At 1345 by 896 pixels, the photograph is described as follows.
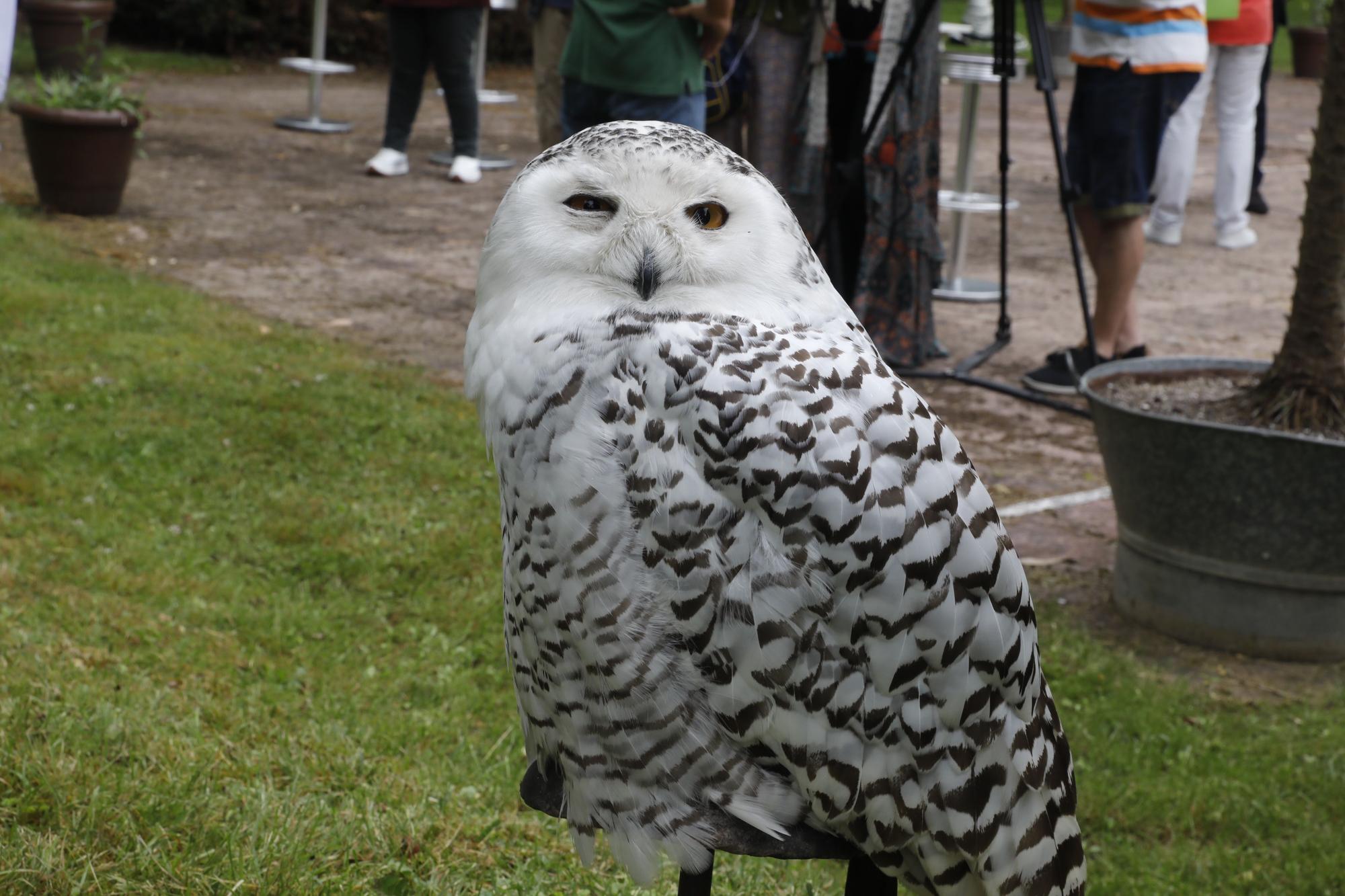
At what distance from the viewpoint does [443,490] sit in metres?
4.90

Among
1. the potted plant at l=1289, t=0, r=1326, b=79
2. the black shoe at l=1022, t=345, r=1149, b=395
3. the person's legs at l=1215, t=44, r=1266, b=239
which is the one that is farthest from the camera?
the potted plant at l=1289, t=0, r=1326, b=79

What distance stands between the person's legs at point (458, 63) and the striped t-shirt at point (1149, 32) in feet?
15.6

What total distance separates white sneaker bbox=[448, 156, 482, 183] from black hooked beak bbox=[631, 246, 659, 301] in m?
8.44

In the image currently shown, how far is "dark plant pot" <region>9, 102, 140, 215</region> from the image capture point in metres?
7.75

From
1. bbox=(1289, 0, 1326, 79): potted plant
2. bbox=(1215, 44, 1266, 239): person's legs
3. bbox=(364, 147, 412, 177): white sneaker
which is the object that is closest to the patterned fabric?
bbox=(1215, 44, 1266, 239): person's legs

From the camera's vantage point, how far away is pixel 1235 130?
896cm

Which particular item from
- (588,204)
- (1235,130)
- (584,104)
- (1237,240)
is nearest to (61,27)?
(584,104)

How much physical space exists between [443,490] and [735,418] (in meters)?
Result: 3.15

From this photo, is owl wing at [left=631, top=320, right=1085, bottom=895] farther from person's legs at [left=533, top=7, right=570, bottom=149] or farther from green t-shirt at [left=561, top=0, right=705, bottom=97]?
person's legs at [left=533, top=7, right=570, bottom=149]

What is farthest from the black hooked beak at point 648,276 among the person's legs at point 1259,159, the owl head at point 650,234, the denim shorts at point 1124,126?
the person's legs at point 1259,159

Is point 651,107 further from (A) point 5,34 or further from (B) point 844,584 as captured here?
(B) point 844,584

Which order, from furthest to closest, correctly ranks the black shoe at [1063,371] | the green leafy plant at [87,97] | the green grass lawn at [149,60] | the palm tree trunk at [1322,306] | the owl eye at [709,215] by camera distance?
the green grass lawn at [149,60] < the green leafy plant at [87,97] < the black shoe at [1063,371] < the palm tree trunk at [1322,306] < the owl eye at [709,215]

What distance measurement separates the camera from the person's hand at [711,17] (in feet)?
15.9

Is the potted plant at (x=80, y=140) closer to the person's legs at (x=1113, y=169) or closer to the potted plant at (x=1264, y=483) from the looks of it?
the person's legs at (x=1113, y=169)
